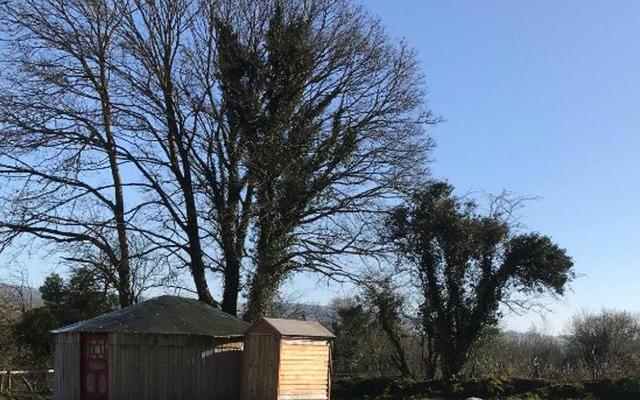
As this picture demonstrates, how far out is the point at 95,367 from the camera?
25.1 metres

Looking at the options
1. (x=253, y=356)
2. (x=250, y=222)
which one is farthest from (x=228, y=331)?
(x=250, y=222)

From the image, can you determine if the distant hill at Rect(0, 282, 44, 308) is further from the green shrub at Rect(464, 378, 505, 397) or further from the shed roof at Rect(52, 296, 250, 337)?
the green shrub at Rect(464, 378, 505, 397)

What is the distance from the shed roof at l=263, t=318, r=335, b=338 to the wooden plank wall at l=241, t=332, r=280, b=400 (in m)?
0.31

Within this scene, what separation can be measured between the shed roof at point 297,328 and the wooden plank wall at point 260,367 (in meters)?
0.31

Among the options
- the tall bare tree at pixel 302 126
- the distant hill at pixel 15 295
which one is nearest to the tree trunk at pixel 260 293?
the tall bare tree at pixel 302 126

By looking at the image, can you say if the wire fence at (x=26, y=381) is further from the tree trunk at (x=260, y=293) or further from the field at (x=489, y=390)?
the tree trunk at (x=260, y=293)

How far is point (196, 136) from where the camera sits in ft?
105

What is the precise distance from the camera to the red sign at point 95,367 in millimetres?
24672

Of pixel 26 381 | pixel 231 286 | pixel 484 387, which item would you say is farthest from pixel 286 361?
pixel 26 381

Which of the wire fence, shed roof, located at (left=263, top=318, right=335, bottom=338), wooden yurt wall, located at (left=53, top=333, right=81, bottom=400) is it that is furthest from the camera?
the wire fence

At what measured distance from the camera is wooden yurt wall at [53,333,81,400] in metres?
25.4

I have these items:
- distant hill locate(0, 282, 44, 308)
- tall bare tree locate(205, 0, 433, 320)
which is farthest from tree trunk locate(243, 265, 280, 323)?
distant hill locate(0, 282, 44, 308)

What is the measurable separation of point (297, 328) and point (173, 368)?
13.1 feet

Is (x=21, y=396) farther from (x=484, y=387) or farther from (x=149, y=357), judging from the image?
(x=484, y=387)
